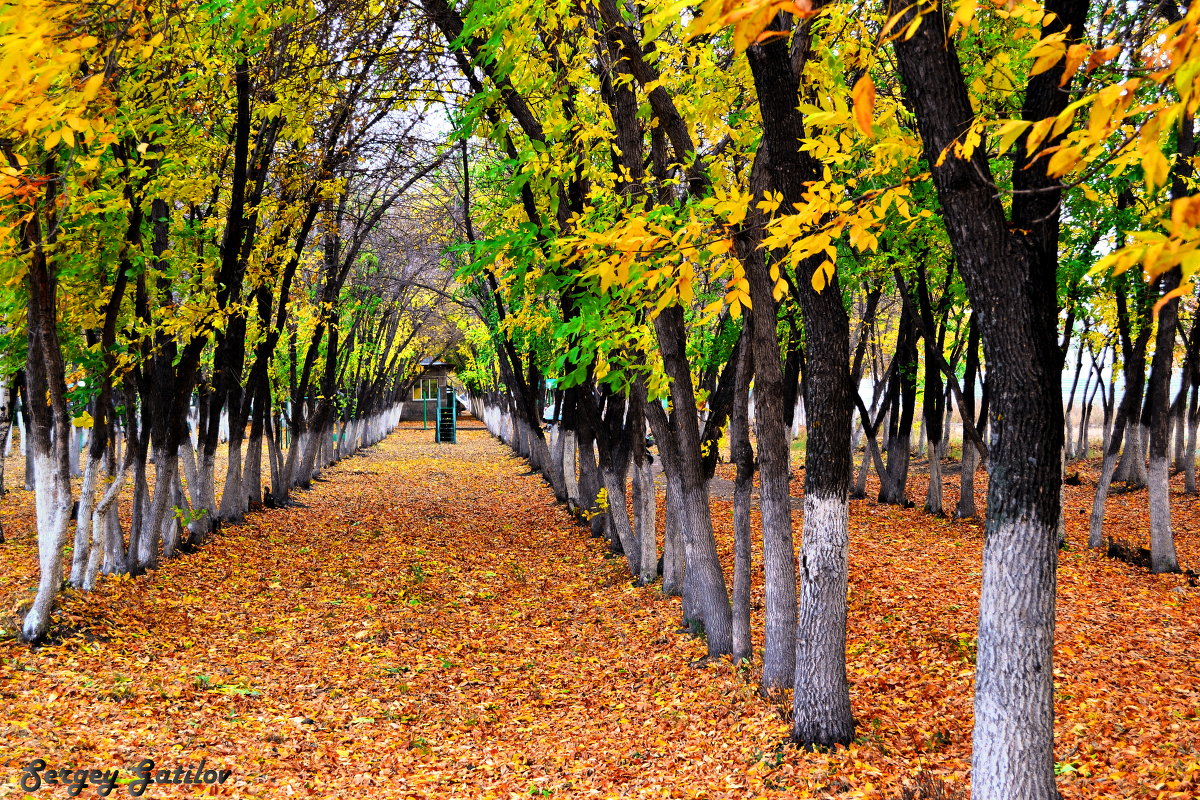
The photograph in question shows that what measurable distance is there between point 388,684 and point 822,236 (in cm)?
564

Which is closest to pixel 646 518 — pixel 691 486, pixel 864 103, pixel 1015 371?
pixel 691 486

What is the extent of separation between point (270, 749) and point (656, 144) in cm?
578

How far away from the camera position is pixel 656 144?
7594 mm

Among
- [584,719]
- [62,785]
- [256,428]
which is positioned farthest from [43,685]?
[256,428]

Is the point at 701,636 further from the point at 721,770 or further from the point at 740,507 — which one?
the point at 721,770

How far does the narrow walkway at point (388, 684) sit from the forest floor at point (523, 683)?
26 mm

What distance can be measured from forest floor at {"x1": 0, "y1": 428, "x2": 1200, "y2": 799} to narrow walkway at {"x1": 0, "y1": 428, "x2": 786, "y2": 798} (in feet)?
0.09

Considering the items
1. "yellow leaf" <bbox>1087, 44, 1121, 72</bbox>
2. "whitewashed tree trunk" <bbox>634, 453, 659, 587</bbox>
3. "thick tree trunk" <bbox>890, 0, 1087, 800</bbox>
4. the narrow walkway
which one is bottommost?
the narrow walkway

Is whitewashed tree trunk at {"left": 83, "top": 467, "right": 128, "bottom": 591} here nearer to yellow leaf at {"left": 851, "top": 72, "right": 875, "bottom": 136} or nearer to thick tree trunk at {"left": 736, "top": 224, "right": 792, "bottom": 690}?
thick tree trunk at {"left": 736, "top": 224, "right": 792, "bottom": 690}

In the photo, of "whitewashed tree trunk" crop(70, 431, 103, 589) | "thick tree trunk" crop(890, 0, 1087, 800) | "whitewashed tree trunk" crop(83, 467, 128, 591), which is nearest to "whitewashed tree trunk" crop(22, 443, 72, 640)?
"whitewashed tree trunk" crop(70, 431, 103, 589)

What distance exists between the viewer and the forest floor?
16.4 ft

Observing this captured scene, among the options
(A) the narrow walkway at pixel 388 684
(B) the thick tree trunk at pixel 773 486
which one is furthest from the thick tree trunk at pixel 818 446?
(B) the thick tree trunk at pixel 773 486

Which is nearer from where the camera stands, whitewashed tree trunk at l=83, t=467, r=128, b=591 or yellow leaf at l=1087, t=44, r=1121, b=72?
Result: yellow leaf at l=1087, t=44, r=1121, b=72

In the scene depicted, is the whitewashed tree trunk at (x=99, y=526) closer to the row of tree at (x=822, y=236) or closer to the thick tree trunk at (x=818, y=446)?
the row of tree at (x=822, y=236)
